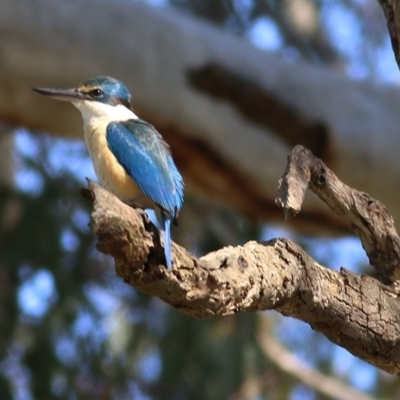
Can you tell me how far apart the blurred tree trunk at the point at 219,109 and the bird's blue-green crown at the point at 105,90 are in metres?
1.01

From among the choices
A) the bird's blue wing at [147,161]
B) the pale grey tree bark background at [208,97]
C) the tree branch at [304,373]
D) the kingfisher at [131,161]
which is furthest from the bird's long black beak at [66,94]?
the tree branch at [304,373]

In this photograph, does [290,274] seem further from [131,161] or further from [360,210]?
[131,161]

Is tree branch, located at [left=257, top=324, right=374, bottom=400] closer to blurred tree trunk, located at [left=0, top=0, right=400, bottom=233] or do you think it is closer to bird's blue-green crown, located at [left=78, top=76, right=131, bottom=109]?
blurred tree trunk, located at [left=0, top=0, right=400, bottom=233]

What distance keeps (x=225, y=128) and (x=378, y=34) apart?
12.1 feet

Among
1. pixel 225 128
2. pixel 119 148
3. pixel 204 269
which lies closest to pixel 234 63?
pixel 225 128

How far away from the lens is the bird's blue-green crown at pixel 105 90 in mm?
3068

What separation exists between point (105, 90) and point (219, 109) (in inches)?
47.6

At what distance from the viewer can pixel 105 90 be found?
3.07 m

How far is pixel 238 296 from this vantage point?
74.4 inches

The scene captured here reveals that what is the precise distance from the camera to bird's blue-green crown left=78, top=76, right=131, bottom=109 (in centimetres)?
307

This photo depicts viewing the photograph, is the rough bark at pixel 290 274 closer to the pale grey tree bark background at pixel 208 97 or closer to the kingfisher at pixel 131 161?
the kingfisher at pixel 131 161

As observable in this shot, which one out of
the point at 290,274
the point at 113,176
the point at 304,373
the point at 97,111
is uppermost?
the point at 290,274

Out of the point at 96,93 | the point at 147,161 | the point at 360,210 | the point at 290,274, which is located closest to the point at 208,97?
the point at 96,93

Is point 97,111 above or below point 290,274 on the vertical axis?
below
